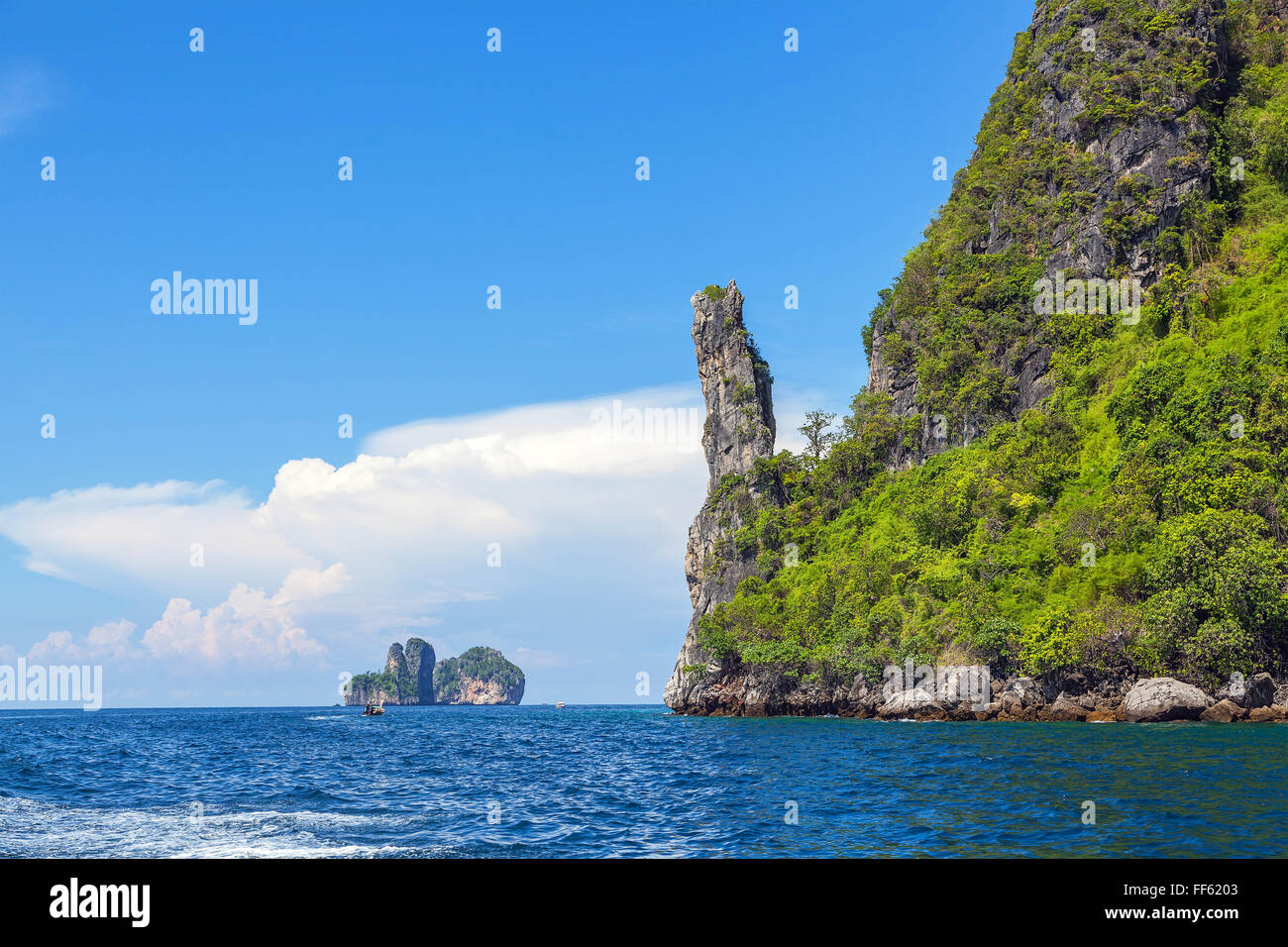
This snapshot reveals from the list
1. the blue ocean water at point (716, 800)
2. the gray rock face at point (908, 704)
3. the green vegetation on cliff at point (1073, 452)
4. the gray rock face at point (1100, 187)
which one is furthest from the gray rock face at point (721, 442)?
the blue ocean water at point (716, 800)

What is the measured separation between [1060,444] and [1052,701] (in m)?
22.9

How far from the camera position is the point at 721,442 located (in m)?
114

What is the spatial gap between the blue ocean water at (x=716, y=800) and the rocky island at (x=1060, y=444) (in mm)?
9498

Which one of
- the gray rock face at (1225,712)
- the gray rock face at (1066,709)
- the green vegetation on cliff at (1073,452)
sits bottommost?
the gray rock face at (1066,709)

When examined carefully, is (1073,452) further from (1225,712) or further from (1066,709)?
(1225,712)

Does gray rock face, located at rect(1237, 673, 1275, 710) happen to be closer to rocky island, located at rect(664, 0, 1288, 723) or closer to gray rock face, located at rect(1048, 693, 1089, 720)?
rocky island, located at rect(664, 0, 1288, 723)

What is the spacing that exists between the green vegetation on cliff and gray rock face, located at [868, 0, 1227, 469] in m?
0.58

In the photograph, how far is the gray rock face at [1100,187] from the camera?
74938 mm

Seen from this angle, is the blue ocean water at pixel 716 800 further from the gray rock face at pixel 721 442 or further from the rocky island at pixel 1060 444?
the gray rock face at pixel 721 442

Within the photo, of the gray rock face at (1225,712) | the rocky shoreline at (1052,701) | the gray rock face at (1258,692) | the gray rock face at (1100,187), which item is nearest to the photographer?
the gray rock face at (1225,712)

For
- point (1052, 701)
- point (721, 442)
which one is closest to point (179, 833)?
point (1052, 701)

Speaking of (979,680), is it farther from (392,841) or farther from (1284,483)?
(392,841)

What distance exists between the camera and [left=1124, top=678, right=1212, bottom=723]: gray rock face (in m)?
43.8

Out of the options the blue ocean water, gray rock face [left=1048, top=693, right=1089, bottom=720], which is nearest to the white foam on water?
the blue ocean water
